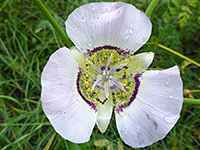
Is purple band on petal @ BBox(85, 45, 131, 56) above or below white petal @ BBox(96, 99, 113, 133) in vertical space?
above

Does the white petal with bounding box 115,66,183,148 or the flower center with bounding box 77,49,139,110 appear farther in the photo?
the flower center with bounding box 77,49,139,110

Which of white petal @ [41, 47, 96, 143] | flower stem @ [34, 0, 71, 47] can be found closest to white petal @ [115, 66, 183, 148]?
white petal @ [41, 47, 96, 143]

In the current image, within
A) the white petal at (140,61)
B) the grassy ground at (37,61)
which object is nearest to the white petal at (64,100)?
the white petal at (140,61)

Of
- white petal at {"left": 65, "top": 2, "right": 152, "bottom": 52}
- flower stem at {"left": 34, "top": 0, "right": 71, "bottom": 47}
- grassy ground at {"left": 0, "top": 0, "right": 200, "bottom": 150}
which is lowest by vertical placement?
grassy ground at {"left": 0, "top": 0, "right": 200, "bottom": 150}

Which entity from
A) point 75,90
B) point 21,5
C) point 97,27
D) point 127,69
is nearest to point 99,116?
point 75,90

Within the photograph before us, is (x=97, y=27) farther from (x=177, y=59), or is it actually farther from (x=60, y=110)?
(x=177, y=59)

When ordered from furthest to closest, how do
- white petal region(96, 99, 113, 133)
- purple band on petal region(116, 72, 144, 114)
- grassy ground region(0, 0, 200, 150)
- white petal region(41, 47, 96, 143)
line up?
grassy ground region(0, 0, 200, 150) → purple band on petal region(116, 72, 144, 114) → white petal region(96, 99, 113, 133) → white petal region(41, 47, 96, 143)

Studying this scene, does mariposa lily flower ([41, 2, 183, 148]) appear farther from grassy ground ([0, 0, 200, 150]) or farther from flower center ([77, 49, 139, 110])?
grassy ground ([0, 0, 200, 150])
